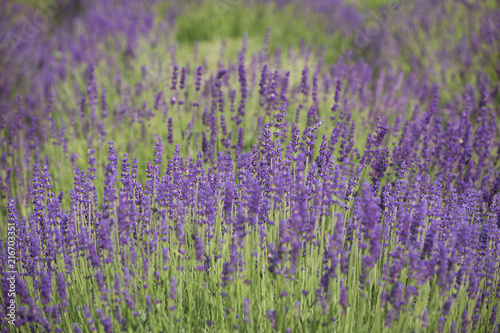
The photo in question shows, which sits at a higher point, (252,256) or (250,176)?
(250,176)

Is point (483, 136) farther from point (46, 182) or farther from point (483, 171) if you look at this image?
point (46, 182)

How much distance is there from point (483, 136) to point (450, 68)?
9.42ft

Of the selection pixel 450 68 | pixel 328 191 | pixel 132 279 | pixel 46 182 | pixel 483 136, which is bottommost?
Answer: pixel 132 279

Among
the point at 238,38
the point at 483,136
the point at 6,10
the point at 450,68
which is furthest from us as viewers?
the point at 238,38

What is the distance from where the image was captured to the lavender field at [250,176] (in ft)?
6.71

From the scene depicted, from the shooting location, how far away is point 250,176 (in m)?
2.32

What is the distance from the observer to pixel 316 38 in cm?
809

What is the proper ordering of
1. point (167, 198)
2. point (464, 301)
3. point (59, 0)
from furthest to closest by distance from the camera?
point (59, 0) → point (167, 198) → point (464, 301)

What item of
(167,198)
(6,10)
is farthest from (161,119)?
(6,10)

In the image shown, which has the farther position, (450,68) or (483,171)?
(450,68)

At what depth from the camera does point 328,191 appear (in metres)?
2.39

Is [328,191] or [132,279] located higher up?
[328,191]

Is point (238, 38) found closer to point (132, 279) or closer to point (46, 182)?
point (46, 182)

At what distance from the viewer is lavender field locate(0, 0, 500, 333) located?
204 cm
